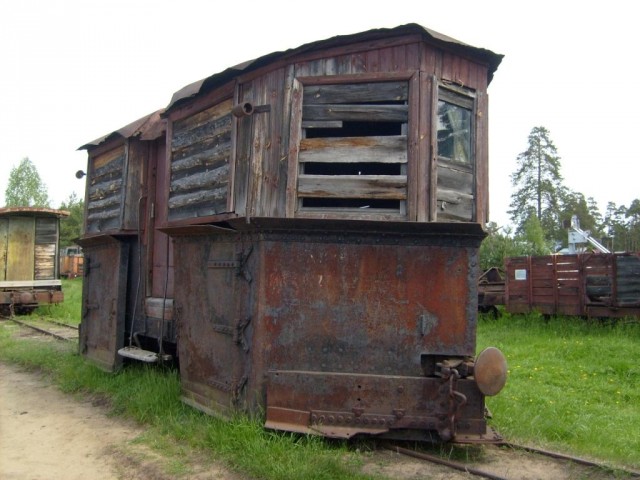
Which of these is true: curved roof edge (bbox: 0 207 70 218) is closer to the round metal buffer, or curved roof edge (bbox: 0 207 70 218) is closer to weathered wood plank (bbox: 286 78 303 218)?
weathered wood plank (bbox: 286 78 303 218)

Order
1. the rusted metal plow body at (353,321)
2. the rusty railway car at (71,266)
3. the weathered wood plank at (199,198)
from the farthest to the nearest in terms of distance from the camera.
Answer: the rusty railway car at (71,266) → the weathered wood plank at (199,198) → the rusted metal plow body at (353,321)

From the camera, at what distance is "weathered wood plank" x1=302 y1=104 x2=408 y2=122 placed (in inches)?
239

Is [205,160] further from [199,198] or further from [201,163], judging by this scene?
[199,198]

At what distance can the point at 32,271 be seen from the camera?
1891 cm

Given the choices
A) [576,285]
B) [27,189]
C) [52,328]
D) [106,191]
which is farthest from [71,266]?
[576,285]

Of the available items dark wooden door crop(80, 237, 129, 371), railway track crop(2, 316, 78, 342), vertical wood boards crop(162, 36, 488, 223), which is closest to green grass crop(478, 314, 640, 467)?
vertical wood boards crop(162, 36, 488, 223)

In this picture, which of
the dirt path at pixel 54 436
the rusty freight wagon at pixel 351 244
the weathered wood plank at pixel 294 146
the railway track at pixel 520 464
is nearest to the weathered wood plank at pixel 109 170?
the rusty freight wagon at pixel 351 244

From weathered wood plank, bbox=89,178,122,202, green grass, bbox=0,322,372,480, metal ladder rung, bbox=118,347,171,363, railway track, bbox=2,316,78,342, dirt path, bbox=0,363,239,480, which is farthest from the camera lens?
railway track, bbox=2,316,78,342

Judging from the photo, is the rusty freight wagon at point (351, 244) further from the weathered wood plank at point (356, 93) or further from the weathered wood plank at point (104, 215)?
the weathered wood plank at point (104, 215)

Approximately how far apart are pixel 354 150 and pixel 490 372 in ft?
8.12

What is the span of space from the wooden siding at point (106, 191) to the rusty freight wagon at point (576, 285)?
432 inches

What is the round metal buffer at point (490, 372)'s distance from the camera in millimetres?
5359

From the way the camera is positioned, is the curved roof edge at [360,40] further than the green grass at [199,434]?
Yes

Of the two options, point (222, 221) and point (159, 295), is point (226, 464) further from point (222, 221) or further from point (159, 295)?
point (159, 295)
